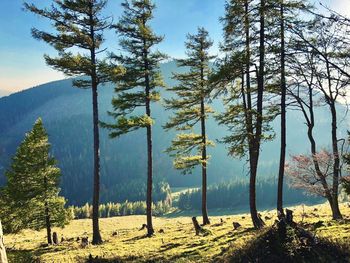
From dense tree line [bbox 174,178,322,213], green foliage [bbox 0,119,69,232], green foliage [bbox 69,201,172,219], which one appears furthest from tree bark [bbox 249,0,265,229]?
dense tree line [bbox 174,178,322,213]

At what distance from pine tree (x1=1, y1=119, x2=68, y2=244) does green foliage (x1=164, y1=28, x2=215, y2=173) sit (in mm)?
9857

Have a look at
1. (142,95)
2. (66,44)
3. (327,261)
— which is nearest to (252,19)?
(142,95)

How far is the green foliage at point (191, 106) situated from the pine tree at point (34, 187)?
9857 mm

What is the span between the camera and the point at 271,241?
33.7 ft

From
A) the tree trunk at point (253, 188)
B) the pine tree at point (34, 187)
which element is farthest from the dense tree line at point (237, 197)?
the tree trunk at point (253, 188)

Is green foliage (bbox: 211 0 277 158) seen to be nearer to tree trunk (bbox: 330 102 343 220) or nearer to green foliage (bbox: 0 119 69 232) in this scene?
tree trunk (bbox: 330 102 343 220)


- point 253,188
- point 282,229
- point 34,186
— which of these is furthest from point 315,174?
point 34,186

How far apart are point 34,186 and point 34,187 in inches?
3.2

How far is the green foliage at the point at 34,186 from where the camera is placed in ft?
90.5

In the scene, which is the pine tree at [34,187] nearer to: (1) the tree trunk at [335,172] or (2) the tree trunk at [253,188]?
(2) the tree trunk at [253,188]

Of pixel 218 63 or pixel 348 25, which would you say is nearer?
pixel 348 25

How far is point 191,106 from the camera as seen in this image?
28125mm

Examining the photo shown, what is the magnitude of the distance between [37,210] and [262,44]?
20821 millimetres

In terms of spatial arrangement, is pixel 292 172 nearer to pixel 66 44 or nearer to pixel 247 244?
pixel 247 244
